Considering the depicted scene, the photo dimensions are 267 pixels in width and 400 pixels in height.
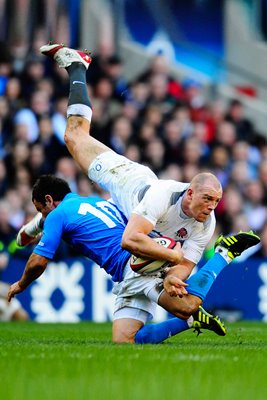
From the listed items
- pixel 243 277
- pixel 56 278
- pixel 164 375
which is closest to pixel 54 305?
pixel 56 278

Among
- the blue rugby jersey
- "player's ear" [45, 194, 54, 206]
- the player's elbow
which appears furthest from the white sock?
the player's elbow

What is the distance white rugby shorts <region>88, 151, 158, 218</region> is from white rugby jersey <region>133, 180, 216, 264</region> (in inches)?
12.8

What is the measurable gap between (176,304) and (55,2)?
10.9 metres

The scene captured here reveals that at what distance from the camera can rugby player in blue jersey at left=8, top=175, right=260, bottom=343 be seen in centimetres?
972

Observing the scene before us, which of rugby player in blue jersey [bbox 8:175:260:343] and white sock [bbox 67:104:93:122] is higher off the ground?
white sock [bbox 67:104:93:122]

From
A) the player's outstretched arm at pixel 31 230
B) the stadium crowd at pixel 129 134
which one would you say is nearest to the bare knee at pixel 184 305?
the player's outstretched arm at pixel 31 230

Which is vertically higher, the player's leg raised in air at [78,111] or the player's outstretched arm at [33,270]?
the player's leg raised in air at [78,111]

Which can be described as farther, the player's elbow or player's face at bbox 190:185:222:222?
player's face at bbox 190:185:222:222

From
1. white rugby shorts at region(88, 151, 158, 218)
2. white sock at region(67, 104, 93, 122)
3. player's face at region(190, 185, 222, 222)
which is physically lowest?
white rugby shorts at region(88, 151, 158, 218)

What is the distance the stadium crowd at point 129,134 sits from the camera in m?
16.6

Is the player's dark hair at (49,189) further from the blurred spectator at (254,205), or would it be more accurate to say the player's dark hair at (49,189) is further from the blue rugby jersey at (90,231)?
the blurred spectator at (254,205)

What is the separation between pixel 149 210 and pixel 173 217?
46 cm

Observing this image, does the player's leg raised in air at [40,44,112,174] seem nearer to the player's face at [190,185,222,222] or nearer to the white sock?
the white sock

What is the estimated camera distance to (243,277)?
16.4 meters
